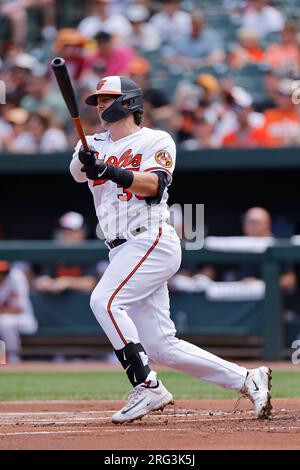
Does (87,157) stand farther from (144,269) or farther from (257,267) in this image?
(257,267)

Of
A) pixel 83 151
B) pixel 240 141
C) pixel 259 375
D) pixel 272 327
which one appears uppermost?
pixel 83 151

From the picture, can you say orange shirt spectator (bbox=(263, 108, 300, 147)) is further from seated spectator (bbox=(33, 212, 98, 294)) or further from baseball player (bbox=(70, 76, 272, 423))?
baseball player (bbox=(70, 76, 272, 423))

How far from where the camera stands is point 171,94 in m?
12.3

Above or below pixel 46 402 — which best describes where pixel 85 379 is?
below

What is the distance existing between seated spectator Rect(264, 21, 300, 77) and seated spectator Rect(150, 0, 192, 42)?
1326 millimetres

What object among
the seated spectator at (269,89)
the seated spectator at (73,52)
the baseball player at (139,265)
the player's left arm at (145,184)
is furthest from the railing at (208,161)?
the player's left arm at (145,184)

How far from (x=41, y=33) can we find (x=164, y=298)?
944 cm

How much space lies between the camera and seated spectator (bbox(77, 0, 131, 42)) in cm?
1299

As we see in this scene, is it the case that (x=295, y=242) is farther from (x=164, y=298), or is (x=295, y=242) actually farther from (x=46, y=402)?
(x=164, y=298)

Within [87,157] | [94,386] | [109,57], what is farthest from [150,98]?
[87,157]

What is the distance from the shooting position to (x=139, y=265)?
5312 mm
